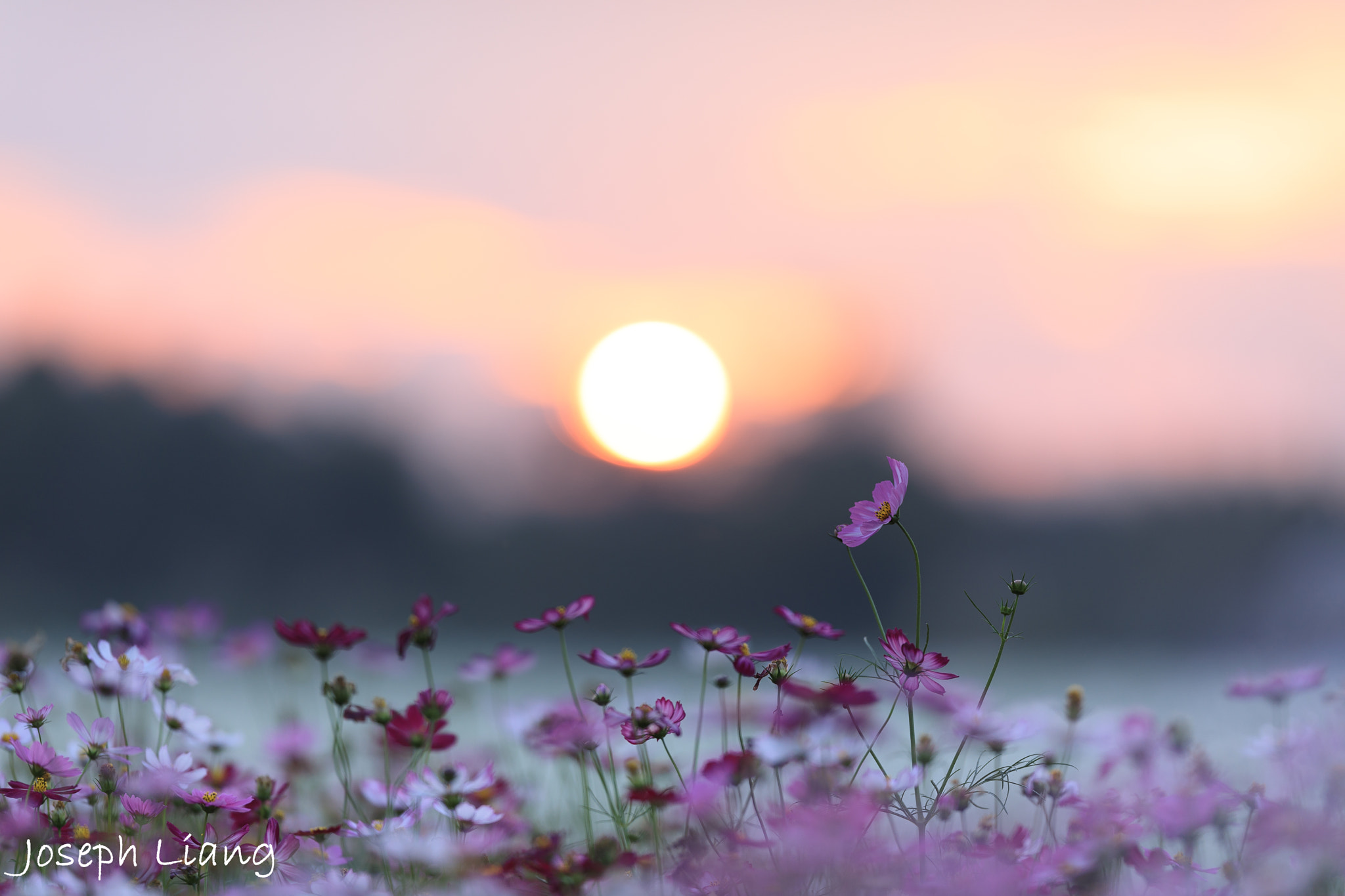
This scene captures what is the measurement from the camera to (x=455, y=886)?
4.90ft

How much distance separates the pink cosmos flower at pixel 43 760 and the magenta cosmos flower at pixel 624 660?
72 cm

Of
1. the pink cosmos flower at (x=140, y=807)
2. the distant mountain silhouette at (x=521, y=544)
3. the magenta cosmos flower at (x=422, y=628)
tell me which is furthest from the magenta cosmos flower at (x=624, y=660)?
the distant mountain silhouette at (x=521, y=544)

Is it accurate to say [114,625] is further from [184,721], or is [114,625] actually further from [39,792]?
[39,792]

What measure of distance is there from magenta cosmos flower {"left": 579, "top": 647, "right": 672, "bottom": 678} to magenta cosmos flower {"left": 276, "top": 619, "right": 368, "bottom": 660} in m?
0.44

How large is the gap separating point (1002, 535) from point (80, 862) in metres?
18.6

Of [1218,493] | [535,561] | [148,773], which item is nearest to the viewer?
[148,773]

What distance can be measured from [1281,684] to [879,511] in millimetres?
900

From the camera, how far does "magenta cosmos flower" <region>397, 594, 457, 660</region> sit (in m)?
1.78

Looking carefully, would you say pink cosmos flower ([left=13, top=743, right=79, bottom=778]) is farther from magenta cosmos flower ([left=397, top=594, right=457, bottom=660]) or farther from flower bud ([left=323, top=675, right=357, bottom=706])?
magenta cosmos flower ([left=397, top=594, right=457, bottom=660])

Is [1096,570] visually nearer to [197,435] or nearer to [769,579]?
[769,579]

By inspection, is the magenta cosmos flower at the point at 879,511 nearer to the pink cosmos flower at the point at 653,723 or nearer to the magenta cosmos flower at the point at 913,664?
the magenta cosmos flower at the point at 913,664

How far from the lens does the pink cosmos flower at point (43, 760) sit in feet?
5.07

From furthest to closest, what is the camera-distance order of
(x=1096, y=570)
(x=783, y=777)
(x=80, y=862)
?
(x=1096, y=570)
(x=783, y=777)
(x=80, y=862)

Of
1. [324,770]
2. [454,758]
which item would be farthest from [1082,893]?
[324,770]
